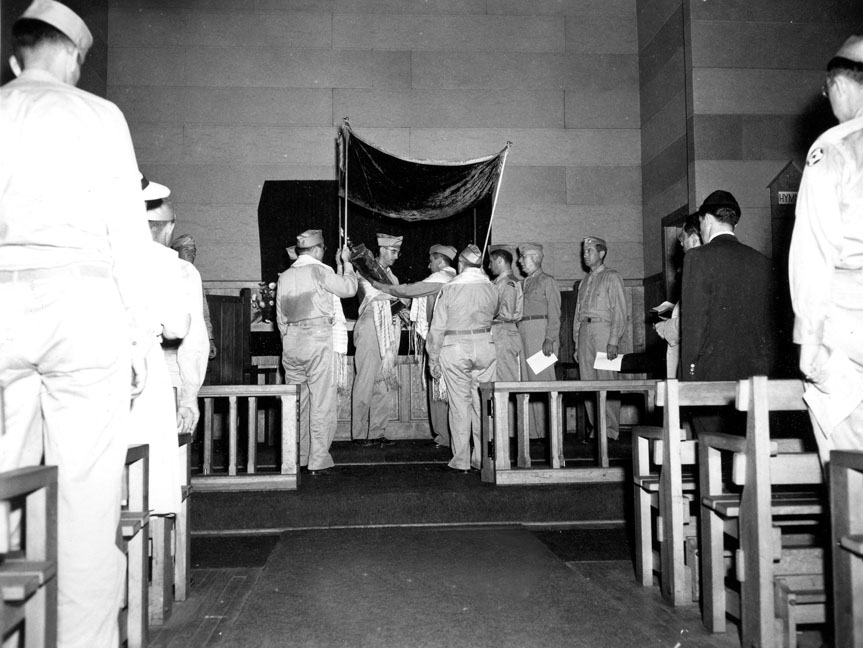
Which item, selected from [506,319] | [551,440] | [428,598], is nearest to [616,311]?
[506,319]

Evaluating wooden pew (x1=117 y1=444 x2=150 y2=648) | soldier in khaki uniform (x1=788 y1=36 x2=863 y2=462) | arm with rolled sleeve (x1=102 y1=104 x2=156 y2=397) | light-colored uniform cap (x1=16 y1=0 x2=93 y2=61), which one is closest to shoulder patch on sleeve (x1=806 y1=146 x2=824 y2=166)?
soldier in khaki uniform (x1=788 y1=36 x2=863 y2=462)

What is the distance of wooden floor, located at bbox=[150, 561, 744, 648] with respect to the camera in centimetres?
227

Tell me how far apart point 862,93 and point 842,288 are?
0.62m

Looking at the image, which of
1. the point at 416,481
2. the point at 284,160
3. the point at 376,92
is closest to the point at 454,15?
the point at 376,92

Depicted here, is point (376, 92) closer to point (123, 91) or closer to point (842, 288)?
point (123, 91)

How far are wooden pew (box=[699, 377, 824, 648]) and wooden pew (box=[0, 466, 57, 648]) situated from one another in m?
1.89

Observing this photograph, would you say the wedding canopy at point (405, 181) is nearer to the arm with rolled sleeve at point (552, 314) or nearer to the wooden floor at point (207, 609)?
the arm with rolled sleeve at point (552, 314)

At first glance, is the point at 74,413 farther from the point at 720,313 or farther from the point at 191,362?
the point at 720,313

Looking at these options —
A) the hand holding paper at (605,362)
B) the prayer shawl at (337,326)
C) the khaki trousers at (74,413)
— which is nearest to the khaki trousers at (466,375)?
the prayer shawl at (337,326)

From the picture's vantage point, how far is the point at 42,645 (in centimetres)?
148

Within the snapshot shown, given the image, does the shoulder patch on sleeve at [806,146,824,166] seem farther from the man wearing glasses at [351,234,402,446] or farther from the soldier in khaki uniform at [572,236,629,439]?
the man wearing glasses at [351,234,402,446]

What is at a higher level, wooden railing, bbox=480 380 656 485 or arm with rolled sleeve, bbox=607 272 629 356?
arm with rolled sleeve, bbox=607 272 629 356

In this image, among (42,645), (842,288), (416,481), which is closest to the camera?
(42,645)

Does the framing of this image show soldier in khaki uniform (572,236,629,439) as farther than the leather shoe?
Yes
